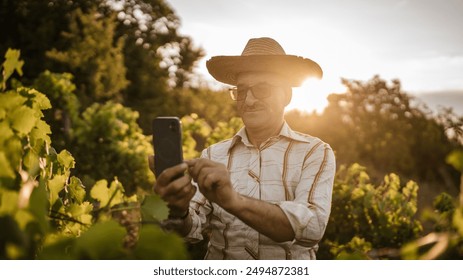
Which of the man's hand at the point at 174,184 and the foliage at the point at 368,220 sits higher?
the man's hand at the point at 174,184

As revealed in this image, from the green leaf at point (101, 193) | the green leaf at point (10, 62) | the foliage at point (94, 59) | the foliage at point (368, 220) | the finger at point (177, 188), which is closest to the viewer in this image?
the green leaf at point (10, 62)

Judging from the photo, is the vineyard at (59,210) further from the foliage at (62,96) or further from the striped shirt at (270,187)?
the foliage at (62,96)

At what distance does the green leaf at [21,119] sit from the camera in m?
1.00

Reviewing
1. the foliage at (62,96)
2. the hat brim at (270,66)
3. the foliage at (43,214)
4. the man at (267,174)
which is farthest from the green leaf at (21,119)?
the foliage at (62,96)

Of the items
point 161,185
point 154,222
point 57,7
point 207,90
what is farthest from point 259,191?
point 207,90

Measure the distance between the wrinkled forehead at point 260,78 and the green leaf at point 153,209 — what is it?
1.31 m

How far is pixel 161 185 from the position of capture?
1258 millimetres

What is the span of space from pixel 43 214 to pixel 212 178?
0.59m

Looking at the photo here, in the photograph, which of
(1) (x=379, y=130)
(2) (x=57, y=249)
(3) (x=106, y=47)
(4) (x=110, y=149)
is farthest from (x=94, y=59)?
(2) (x=57, y=249)
